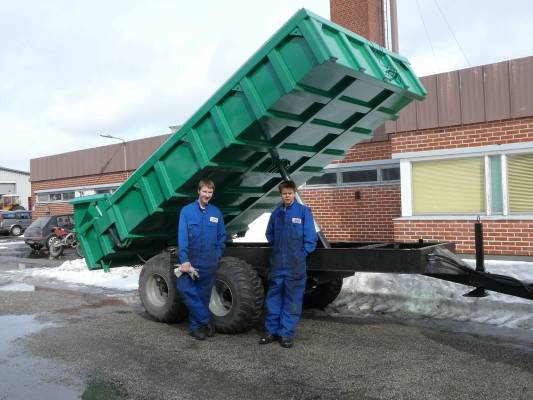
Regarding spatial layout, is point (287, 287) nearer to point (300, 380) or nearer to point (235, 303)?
point (235, 303)

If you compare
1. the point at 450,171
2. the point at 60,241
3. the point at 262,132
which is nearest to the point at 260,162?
the point at 262,132

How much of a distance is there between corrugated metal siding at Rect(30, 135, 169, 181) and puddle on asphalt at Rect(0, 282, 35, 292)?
764 centimetres

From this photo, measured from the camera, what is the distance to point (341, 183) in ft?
42.6

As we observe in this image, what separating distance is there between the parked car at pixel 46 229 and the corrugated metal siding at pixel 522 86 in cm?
1428

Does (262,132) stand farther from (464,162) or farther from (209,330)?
(464,162)

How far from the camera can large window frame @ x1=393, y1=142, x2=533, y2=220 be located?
9.82 meters

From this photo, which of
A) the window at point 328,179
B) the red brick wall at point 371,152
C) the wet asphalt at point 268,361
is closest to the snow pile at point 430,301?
the wet asphalt at point 268,361

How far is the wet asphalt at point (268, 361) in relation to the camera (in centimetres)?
428

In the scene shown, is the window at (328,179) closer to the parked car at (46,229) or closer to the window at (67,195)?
the parked car at (46,229)

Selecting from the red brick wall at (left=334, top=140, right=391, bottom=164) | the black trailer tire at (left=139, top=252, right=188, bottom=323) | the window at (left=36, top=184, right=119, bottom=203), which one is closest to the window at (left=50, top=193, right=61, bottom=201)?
the window at (left=36, top=184, right=119, bottom=203)

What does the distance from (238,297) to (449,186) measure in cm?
628

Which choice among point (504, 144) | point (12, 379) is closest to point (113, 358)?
point (12, 379)

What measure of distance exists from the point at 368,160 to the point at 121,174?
34.6ft

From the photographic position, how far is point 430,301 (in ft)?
24.1
